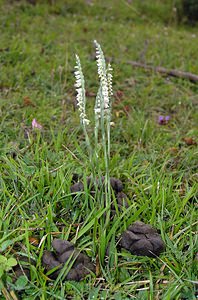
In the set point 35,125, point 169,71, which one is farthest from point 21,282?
point 169,71

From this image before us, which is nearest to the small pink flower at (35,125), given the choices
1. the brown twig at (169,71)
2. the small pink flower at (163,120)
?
the small pink flower at (163,120)

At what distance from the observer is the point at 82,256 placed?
5.55 feet

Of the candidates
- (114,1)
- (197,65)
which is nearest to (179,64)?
(197,65)

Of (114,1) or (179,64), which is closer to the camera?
(179,64)

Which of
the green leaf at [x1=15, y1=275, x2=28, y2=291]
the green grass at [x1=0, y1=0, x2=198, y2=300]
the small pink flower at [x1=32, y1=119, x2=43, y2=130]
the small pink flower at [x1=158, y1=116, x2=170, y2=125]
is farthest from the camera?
the small pink flower at [x1=158, y1=116, x2=170, y2=125]

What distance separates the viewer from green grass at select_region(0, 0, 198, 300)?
5.51ft

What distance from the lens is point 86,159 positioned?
2.31 meters

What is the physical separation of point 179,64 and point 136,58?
1.62 ft

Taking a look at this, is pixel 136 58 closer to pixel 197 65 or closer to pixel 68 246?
pixel 197 65

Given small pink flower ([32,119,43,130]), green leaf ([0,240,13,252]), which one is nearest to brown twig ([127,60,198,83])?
small pink flower ([32,119,43,130])

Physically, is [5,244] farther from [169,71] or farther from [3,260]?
[169,71]

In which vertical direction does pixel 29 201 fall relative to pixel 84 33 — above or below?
below

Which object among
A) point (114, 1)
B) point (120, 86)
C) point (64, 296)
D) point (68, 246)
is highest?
point (114, 1)

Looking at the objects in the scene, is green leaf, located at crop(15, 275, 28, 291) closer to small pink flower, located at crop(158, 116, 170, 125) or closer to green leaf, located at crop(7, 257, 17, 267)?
green leaf, located at crop(7, 257, 17, 267)
